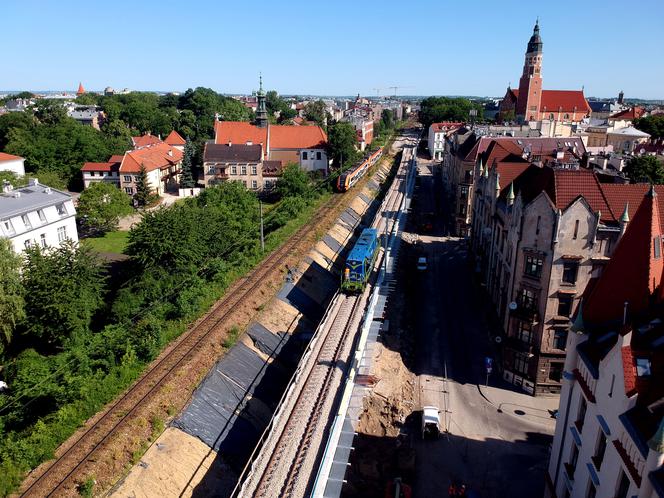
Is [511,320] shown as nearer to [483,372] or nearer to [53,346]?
[483,372]

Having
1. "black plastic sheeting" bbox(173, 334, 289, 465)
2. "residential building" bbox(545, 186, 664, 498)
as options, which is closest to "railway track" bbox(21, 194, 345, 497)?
"black plastic sheeting" bbox(173, 334, 289, 465)

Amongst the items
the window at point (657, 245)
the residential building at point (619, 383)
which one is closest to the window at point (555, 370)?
the residential building at point (619, 383)

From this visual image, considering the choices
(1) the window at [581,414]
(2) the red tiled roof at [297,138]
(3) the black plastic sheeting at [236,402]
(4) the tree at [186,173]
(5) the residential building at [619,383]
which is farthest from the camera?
(2) the red tiled roof at [297,138]

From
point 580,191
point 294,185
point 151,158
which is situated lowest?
point 294,185

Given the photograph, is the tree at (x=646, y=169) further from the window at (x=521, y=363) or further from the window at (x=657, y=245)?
the window at (x=657, y=245)

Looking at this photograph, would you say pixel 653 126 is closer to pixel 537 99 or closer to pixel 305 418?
pixel 537 99

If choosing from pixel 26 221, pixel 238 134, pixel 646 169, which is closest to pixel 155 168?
pixel 238 134

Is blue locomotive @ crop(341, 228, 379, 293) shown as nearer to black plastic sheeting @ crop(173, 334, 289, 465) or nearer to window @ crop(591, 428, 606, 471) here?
black plastic sheeting @ crop(173, 334, 289, 465)

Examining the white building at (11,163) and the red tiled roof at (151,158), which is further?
the red tiled roof at (151,158)
